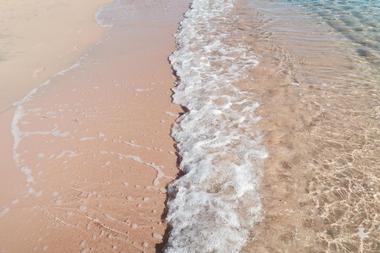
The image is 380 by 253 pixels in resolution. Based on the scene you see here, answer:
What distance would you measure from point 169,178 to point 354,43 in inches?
238

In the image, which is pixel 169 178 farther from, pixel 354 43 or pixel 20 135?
pixel 354 43

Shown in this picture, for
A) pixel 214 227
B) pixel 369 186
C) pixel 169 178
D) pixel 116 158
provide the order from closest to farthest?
pixel 214 227 < pixel 369 186 < pixel 169 178 < pixel 116 158

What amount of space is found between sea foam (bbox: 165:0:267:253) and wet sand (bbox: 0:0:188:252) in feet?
0.77

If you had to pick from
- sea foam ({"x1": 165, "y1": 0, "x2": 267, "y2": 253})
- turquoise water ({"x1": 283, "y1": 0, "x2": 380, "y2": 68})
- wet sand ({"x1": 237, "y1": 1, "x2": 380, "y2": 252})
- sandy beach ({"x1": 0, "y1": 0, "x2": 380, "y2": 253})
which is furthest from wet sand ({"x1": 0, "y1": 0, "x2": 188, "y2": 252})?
turquoise water ({"x1": 283, "y1": 0, "x2": 380, "y2": 68})

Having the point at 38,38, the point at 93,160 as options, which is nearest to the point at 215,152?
the point at 93,160

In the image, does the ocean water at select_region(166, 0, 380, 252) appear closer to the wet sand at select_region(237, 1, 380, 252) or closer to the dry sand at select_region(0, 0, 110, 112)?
the wet sand at select_region(237, 1, 380, 252)

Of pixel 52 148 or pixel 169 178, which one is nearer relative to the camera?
pixel 169 178

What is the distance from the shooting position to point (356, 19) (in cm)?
1016

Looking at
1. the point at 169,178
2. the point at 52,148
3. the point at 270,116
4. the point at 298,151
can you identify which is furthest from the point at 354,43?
the point at 52,148

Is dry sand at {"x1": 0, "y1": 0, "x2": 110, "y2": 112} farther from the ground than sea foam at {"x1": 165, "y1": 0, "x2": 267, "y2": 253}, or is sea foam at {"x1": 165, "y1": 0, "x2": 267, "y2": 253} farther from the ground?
sea foam at {"x1": 165, "y1": 0, "x2": 267, "y2": 253}

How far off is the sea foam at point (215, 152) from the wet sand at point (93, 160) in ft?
0.77

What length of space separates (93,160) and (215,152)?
1.71 meters

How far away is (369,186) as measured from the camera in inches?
181

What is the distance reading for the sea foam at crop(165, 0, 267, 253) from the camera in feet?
13.7
